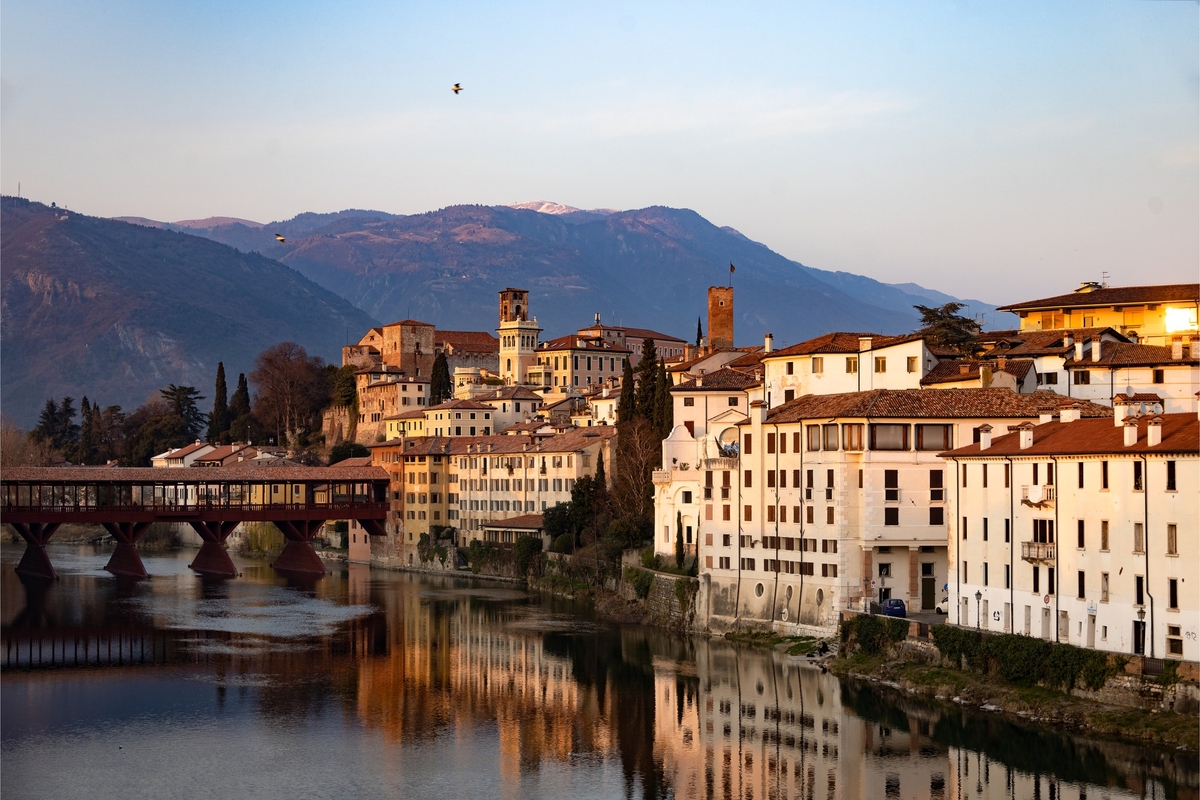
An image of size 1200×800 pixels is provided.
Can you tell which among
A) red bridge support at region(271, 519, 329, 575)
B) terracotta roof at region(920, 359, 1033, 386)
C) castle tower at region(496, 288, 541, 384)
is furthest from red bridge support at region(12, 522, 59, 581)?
castle tower at region(496, 288, 541, 384)

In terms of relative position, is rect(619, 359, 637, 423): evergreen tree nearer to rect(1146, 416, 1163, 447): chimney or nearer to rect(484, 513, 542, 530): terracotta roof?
rect(484, 513, 542, 530): terracotta roof

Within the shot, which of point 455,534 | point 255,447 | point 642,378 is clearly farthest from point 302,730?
point 255,447

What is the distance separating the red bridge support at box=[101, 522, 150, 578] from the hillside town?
16636mm

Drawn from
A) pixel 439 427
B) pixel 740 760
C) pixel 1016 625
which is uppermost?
pixel 439 427

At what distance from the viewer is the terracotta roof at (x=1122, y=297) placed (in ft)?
230

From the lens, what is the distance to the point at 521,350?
139500 millimetres

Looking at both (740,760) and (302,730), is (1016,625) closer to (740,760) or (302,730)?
(740,760)

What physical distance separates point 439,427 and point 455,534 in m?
18.8

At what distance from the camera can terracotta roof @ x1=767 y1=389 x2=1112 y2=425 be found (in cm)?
5256

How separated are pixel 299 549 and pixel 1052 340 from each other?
4984 centimetres

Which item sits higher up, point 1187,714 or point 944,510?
point 944,510

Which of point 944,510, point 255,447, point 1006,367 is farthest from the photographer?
point 255,447

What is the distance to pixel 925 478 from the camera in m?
52.5

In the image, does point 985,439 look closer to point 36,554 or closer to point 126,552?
point 126,552
